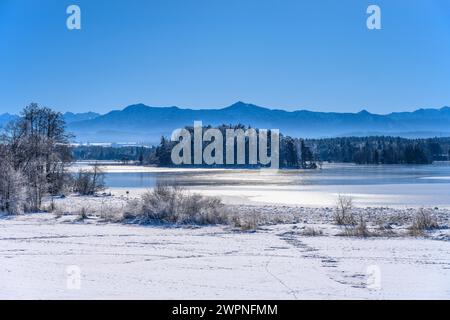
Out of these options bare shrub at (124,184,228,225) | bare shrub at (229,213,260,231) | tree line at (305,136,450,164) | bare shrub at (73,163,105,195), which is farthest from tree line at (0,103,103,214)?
tree line at (305,136,450,164)

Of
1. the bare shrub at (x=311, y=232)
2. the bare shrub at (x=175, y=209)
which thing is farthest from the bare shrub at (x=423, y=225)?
the bare shrub at (x=175, y=209)

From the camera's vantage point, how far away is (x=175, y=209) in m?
23.3

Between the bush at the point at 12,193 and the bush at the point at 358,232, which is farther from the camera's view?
the bush at the point at 12,193

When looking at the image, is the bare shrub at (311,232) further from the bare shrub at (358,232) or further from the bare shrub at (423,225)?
the bare shrub at (423,225)

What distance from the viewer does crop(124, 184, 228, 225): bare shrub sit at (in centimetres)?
2280

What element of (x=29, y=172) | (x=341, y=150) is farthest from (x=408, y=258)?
(x=341, y=150)

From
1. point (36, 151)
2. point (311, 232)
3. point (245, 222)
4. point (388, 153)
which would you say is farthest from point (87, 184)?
point (388, 153)

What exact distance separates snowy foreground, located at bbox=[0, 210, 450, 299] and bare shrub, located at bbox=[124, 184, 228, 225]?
3.29m

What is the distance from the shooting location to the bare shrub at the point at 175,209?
22797 mm

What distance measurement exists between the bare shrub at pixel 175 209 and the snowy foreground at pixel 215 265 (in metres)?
3.29

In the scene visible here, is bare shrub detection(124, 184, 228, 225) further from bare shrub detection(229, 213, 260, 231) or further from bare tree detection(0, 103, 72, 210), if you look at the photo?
bare tree detection(0, 103, 72, 210)
